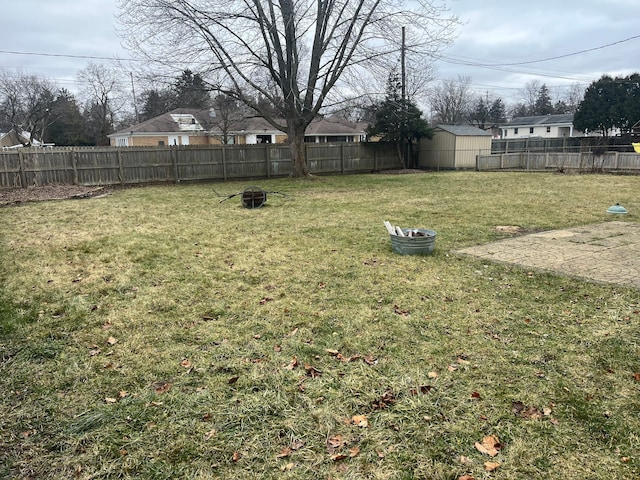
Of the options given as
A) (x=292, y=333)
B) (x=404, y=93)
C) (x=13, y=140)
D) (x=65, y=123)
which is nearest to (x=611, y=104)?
(x=404, y=93)

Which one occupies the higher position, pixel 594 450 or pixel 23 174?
pixel 23 174

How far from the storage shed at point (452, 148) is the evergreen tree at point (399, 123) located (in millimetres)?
947

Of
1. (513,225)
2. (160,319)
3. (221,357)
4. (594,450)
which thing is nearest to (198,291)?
(160,319)

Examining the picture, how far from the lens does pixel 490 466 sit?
201 cm

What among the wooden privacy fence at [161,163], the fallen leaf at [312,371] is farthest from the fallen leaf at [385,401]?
the wooden privacy fence at [161,163]

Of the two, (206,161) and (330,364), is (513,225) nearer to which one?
(330,364)

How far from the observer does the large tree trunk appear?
693 inches

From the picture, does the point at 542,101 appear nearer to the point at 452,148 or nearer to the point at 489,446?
the point at 452,148

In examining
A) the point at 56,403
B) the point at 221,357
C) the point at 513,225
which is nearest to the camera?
the point at 56,403

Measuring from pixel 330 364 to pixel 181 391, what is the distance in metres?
0.98

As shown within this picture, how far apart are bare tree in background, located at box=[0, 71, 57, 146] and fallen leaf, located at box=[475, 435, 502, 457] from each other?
48.6 m

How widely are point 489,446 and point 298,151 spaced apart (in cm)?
1658

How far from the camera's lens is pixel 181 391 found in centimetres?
269

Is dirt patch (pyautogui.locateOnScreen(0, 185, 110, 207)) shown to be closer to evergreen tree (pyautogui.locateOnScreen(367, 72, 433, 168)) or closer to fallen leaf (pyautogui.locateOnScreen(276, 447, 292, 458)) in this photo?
fallen leaf (pyautogui.locateOnScreen(276, 447, 292, 458))
